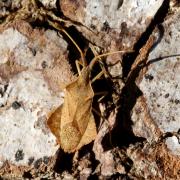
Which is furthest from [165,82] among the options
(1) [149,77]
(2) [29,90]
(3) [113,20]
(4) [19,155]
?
(4) [19,155]

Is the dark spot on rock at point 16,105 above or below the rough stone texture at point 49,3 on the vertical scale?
below

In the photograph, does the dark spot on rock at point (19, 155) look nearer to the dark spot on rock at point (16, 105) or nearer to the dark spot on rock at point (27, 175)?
the dark spot on rock at point (27, 175)

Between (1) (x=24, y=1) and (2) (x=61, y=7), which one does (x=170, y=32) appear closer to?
(2) (x=61, y=7)

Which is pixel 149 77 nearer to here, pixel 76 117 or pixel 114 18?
pixel 114 18

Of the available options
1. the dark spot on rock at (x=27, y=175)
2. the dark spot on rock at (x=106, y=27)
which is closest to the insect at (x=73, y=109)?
the dark spot on rock at (x=106, y=27)

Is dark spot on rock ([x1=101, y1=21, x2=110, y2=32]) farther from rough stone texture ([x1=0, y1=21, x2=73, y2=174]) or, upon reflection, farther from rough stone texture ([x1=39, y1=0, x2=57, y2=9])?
rough stone texture ([x1=39, y1=0, x2=57, y2=9])

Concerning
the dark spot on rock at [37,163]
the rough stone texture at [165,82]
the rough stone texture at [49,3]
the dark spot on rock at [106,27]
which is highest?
the rough stone texture at [49,3]

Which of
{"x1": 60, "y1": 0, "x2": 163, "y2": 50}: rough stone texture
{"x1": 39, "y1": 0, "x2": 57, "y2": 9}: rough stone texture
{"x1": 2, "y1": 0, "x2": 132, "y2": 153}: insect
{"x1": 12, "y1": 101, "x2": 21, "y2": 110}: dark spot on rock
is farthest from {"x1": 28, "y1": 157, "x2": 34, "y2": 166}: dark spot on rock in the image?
{"x1": 39, "y1": 0, "x2": 57, "y2": 9}: rough stone texture

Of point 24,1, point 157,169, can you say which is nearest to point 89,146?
point 157,169

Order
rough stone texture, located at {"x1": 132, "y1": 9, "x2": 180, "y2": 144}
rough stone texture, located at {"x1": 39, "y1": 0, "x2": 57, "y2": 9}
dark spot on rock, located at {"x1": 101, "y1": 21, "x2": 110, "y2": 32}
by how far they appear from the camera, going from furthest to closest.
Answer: rough stone texture, located at {"x1": 39, "y1": 0, "x2": 57, "y2": 9} → dark spot on rock, located at {"x1": 101, "y1": 21, "x2": 110, "y2": 32} → rough stone texture, located at {"x1": 132, "y1": 9, "x2": 180, "y2": 144}
